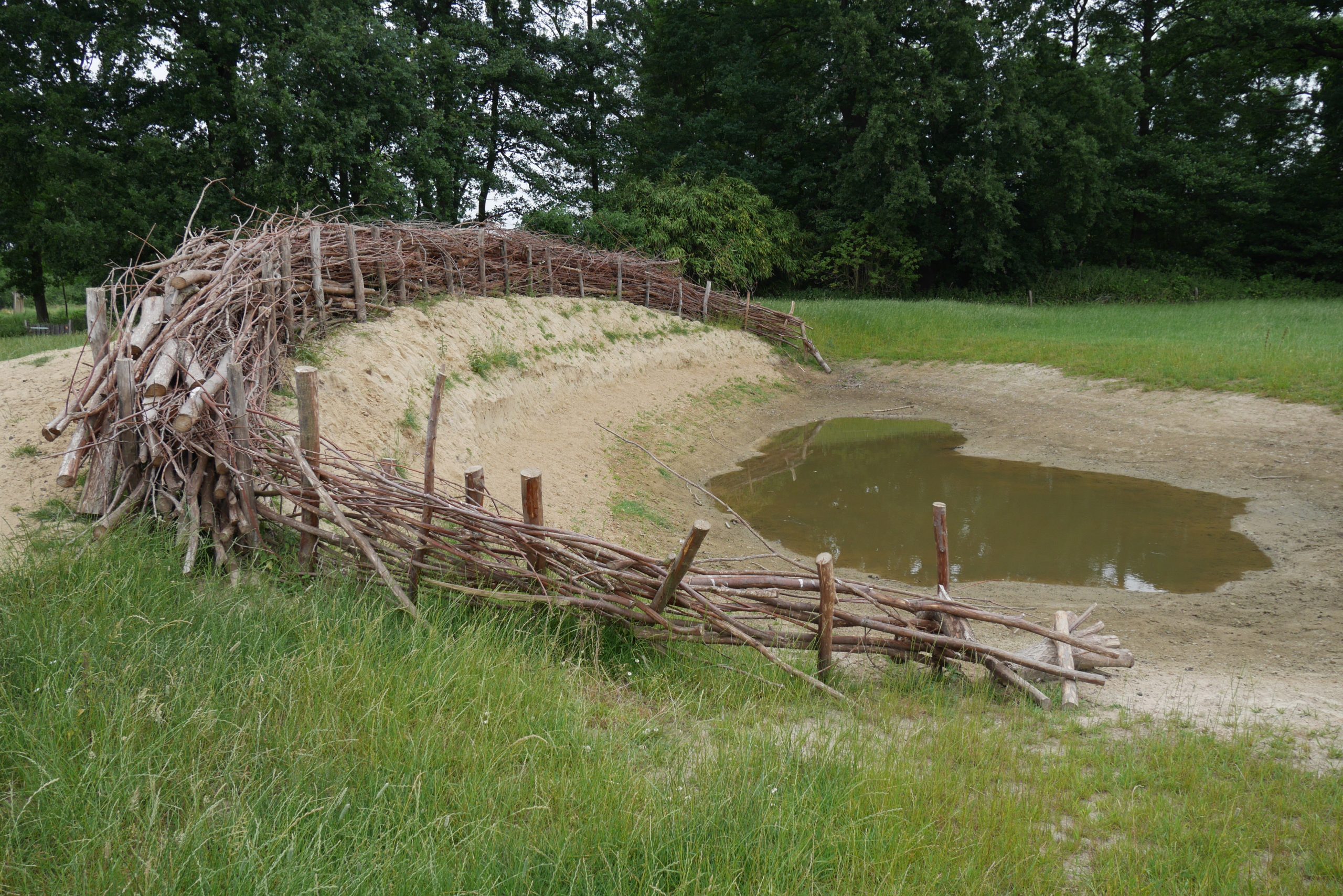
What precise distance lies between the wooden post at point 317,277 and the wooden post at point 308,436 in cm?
374

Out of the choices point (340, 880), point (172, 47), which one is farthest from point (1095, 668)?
point (172, 47)

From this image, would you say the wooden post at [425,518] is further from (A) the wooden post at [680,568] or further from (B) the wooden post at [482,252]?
A: (B) the wooden post at [482,252]

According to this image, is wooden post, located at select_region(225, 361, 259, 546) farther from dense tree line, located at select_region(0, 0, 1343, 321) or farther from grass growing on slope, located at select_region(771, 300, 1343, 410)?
dense tree line, located at select_region(0, 0, 1343, 321)

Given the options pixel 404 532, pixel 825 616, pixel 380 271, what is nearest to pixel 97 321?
pixel 404 532

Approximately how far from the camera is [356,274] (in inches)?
336

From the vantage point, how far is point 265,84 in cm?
1656

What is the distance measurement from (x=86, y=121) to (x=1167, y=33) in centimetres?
A: 3489

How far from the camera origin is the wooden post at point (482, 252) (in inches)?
444

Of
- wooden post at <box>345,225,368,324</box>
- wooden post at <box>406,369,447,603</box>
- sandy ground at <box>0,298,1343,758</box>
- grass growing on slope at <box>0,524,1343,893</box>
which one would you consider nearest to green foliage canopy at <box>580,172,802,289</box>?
sandy ground at <box>0,298,1343,758</box>

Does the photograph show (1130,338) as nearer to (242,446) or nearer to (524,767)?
(242,446)

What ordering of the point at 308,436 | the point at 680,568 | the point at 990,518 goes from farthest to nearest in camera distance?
the point at 990,518, the point at 308,436, the point at 680,568

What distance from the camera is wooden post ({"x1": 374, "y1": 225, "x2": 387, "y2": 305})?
906 cm

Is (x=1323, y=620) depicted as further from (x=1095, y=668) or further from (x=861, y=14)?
(x=861, y=14)

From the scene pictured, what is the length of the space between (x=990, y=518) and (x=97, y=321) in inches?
323
